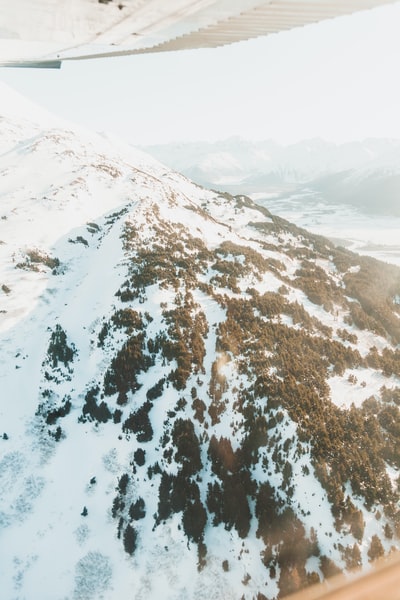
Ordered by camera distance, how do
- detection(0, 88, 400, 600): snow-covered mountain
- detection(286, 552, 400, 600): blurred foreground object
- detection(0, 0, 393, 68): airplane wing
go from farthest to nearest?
detection(0, 88, 400, 600): snow-covered mountain, detection(0, 0, 393, 68): airplane wing, detection(286, 552, 400, 600): blurred foreground object

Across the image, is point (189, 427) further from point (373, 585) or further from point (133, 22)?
point (133, 22)

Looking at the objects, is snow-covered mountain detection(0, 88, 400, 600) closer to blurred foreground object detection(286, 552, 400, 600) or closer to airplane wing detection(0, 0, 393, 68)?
blurred foreground object detection(286, 552, 400, 600)

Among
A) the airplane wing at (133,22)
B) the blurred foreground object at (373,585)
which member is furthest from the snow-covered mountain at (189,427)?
the airplane wing at (133,22)

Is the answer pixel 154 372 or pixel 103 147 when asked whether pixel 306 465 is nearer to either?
pixel 154 372

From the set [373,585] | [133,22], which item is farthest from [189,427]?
[133,22]

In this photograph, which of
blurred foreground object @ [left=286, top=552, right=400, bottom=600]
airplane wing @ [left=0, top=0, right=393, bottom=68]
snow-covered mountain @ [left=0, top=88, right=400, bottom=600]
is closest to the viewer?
blurred foreground object @ [left=286, top=552, right=400, bottom=600]

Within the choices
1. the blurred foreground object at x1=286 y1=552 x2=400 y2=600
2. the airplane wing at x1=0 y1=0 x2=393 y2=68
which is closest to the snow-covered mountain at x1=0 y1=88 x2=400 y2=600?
the blurred foreground object at x1=286 y1=552 x2=400 y2=600

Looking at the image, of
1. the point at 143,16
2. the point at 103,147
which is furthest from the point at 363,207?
the point at 143,16
